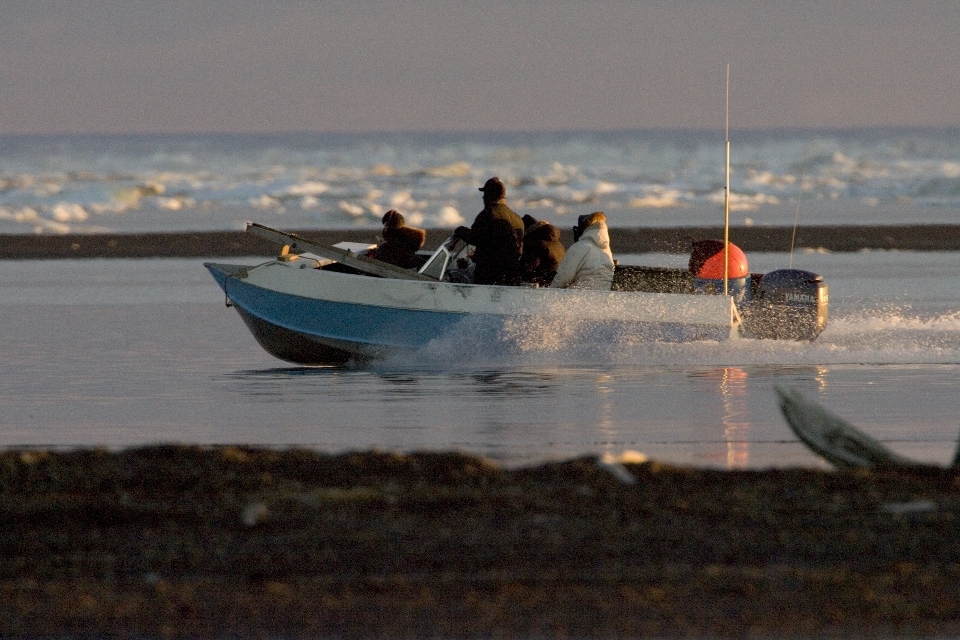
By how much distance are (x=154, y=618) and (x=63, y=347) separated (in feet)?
37.0

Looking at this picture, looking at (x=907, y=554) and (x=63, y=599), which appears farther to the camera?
(x=907, y=554)

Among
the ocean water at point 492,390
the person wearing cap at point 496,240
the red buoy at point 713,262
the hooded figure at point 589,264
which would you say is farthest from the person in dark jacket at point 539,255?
the red buoy at point 713,262

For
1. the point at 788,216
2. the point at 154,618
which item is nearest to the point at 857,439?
the point at 154,618

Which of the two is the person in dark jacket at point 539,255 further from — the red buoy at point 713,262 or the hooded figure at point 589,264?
the red buoy at point 713,262

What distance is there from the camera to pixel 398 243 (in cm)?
1544

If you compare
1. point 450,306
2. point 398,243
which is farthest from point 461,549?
point 398,243

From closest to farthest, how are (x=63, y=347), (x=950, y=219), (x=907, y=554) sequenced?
(x=907, y=554) → (x=63, y=347) → (x=950, y=219)

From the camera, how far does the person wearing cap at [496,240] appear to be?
14.6 metres

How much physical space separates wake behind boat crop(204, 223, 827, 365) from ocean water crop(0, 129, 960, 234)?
9.17m

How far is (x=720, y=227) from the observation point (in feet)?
127

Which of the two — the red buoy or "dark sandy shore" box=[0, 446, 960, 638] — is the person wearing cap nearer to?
the red buoy

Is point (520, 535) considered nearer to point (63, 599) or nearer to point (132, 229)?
point (63, 599)

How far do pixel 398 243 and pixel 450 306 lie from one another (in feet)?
3.37

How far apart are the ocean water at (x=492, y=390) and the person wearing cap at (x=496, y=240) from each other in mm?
633
